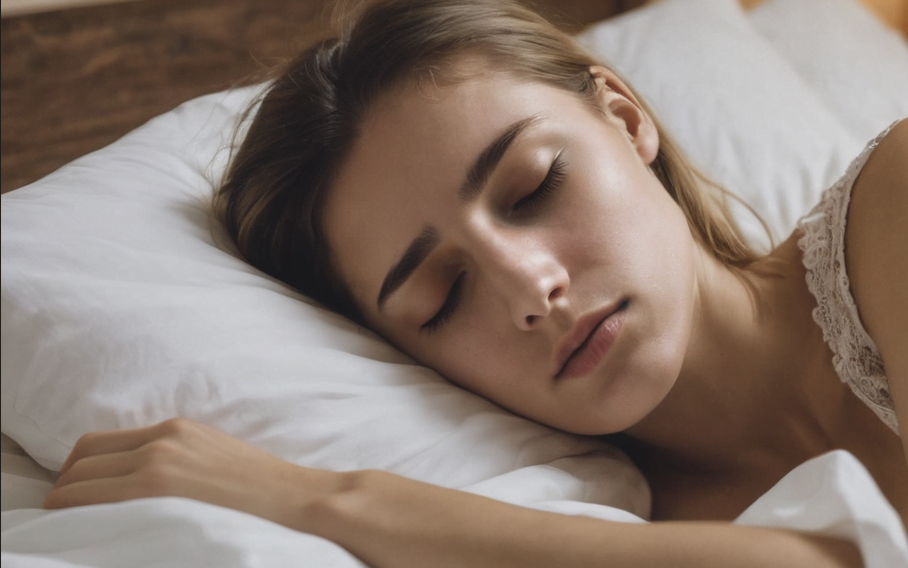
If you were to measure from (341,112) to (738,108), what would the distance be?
88 cm

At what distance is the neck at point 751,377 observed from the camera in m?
1.00

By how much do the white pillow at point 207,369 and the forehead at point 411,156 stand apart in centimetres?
10

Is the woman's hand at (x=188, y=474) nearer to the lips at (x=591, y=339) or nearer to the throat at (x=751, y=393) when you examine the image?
the lips at (x=591, y=339)

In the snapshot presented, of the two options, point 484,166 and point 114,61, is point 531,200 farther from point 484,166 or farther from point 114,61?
point 114,61

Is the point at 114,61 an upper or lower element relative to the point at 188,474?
upper

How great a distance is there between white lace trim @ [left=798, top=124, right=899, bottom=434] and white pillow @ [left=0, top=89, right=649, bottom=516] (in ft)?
0.89

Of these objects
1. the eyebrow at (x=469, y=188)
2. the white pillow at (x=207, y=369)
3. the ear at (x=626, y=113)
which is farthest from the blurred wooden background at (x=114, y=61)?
the eyebrow at (x=469, y=188)

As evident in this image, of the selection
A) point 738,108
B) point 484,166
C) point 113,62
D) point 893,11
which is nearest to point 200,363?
point 484,166

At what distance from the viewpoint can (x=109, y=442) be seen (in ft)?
2.51

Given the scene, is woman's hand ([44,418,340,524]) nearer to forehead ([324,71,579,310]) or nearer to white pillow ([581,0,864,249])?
forehead ([324,71,579,310])

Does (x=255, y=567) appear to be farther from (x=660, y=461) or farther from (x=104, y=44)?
(x=104, y=44)

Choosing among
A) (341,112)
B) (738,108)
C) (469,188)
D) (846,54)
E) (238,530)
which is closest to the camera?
(238,530)

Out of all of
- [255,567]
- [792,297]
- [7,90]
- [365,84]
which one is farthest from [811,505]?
[7,90]

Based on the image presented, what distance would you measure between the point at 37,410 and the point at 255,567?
35 cm
